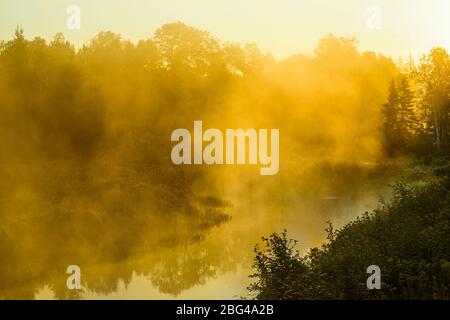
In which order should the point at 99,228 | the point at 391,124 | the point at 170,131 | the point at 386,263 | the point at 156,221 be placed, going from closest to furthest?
→ 1. the point at 386,263
2. the point at 99,228
3. the point at 156,221
4. the point at 391,124
5. the point at 170,131

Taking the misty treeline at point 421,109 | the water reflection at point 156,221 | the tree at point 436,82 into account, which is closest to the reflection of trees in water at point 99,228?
the water reflection at point 156,221

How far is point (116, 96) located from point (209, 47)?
15.5 ft

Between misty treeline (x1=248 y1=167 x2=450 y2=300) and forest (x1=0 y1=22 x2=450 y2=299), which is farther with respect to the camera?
forest (x1=0 y1=22 x2=450 y2=299)

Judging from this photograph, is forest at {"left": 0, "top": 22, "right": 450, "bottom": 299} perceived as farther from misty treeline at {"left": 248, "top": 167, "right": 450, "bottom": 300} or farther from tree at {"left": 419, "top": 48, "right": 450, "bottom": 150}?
misty treeline at {"left": 248, "top": 167, "right": 450, "bottom": 300}

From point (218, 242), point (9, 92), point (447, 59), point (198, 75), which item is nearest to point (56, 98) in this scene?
point (9, 92)

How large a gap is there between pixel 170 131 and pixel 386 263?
14124mm

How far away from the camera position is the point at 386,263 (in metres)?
8.76

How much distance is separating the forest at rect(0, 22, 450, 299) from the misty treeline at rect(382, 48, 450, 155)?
0.07m

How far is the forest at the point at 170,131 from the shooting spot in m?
→ 16.0

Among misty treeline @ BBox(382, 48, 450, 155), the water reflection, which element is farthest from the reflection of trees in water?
misty treeline @ BBox(382, 48, 450, 155)

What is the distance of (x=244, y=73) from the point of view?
71.3 ft

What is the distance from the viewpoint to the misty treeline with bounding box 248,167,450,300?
817 cm

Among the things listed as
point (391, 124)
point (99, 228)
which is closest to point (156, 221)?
point (99, 228)

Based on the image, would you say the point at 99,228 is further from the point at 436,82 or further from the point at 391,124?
the point at 436,82
